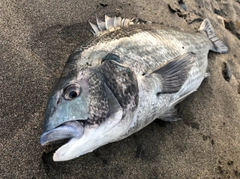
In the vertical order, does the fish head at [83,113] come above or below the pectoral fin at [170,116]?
above

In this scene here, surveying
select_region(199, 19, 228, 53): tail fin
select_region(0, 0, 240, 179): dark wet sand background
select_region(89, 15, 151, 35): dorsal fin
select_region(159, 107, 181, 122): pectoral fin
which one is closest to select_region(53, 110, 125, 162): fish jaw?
select_region(0, 0, 240, 179): dark wet sand background

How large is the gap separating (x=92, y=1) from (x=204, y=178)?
2.70m

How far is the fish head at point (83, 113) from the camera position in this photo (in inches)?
75.4

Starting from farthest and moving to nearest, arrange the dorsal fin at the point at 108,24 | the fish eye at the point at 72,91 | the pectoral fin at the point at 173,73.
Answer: the dorsal fin at the point at 108,24, the pectoral fin at the point at 173,73, the fish eye at the point at 72,91

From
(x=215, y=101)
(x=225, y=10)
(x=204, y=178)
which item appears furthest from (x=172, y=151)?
(x=225, y=10)

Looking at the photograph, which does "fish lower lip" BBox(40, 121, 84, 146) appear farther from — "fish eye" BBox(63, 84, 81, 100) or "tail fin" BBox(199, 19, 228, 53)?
"tail fin" BBox(199, 19, 228, 53)

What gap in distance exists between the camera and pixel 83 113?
77.4 inches

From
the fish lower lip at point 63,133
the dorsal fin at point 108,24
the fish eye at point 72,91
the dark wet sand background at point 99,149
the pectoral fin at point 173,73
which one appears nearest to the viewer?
the fish lower lip at point 63,133

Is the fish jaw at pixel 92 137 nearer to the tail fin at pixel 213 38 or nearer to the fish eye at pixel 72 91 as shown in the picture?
the fish eye at pixel 72 91

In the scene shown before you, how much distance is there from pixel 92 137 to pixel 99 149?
0.66 meters

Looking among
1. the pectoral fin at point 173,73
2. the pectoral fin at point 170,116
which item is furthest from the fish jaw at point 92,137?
the pectoral fin at point 170,116

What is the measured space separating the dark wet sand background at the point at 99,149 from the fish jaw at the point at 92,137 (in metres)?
0.48

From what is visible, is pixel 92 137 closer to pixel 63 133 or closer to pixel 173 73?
pixel 63 133

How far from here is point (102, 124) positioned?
2029 mm
